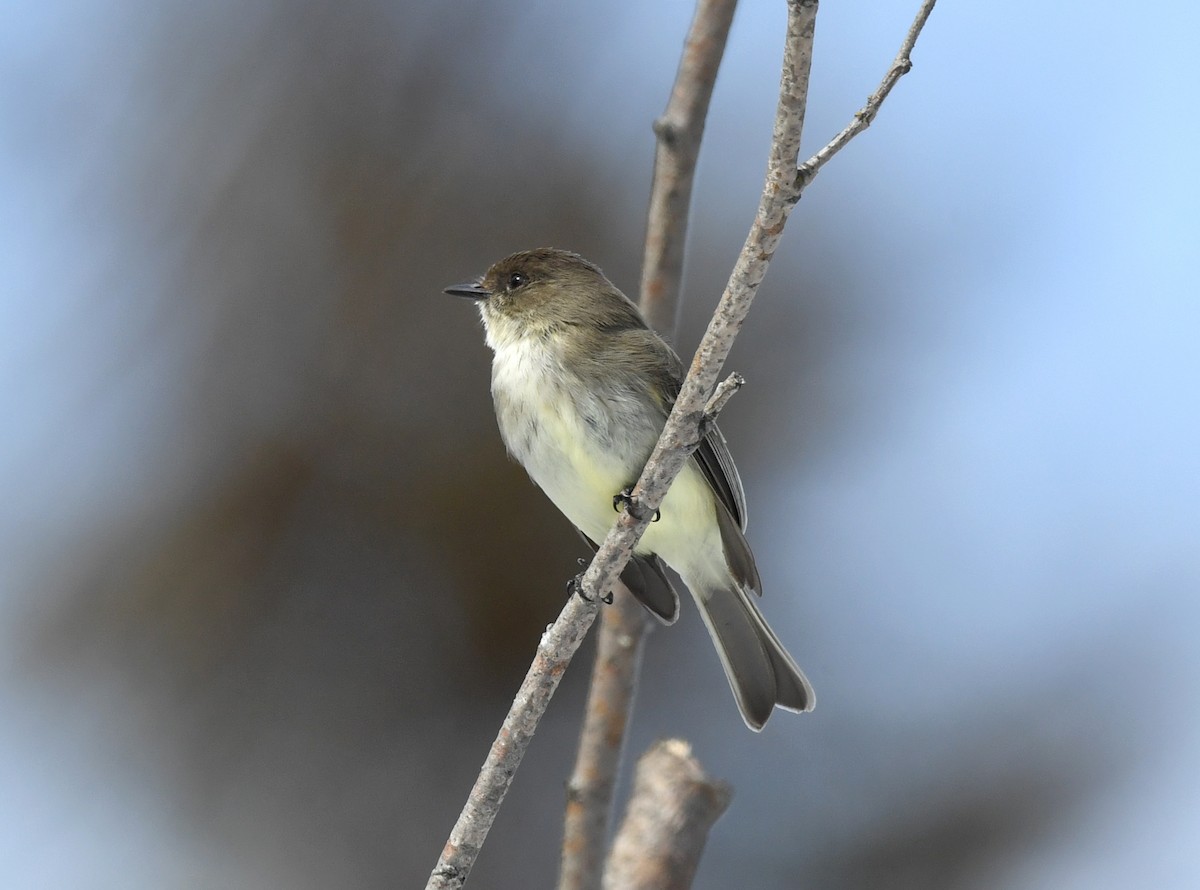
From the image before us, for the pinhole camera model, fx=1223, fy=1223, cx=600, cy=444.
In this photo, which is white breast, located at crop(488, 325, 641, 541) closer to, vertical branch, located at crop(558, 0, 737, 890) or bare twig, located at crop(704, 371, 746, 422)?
vertical branch, located at crop(558, 0, 737, 890)

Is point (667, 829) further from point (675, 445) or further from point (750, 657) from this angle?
point (750, 657)

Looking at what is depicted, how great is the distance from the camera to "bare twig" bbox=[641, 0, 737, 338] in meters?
2.88

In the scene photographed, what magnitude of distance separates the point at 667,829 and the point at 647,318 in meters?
1.50

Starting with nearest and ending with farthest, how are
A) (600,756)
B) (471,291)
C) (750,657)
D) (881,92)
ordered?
(881,92) → (600,756) → (750,657) → (471,291)

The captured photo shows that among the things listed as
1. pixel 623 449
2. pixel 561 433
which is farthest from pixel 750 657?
pixel 561 433

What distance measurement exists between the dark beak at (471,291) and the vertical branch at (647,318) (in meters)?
0.87

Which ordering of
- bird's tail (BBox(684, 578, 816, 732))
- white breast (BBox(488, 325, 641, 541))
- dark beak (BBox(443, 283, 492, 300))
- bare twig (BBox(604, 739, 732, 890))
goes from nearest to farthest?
bare twig (BBox(604, 739, 732, 890)) → white breast (BBox(488, 325, 641, 541)) → bird's tail (BBox(684, 578, 816, 732)) → dark beak (BBox(443, 283, 492, 300))

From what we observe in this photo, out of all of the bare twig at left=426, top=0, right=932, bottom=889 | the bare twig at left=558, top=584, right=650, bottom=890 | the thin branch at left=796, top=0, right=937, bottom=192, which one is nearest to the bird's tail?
the bare twig at left=558, top=584, right=650, bottom=890

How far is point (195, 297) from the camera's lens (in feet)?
15.8

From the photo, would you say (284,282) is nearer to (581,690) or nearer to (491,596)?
(491,596)

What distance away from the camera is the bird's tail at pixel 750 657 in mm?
3518

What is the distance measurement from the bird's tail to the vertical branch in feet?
1.56

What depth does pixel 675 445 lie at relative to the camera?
2.23 meters

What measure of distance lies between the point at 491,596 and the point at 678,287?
195 centimetres
